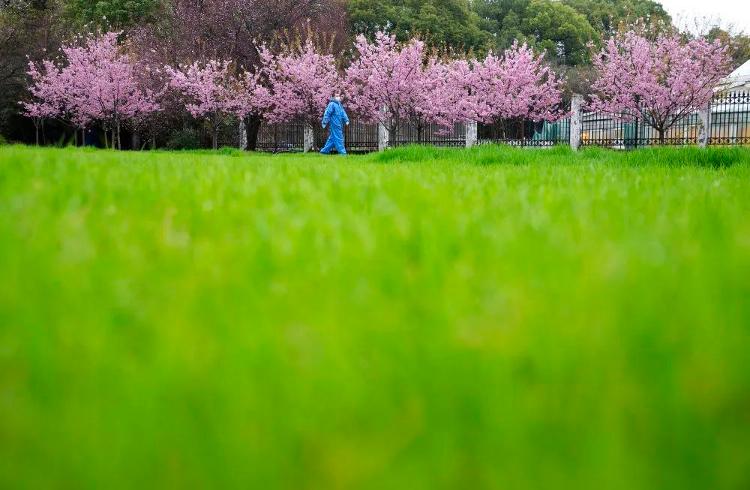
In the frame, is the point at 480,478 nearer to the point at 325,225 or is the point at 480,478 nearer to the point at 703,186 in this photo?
the point at 325,225

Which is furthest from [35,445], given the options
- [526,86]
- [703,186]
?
[526,86]

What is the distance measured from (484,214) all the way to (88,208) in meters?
1.67

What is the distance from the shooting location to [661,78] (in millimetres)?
26328

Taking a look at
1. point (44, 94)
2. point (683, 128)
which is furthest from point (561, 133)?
point (44, 94)

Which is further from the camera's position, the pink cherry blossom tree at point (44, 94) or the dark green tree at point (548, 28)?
the dark green tree at point (548, 28)

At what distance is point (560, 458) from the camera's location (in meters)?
0.73

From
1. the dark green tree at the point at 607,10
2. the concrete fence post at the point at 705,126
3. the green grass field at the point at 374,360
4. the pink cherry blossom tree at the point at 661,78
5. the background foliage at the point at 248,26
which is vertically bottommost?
the green grass field at the point at 374,360

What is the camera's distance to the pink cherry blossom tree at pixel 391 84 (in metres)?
27.2

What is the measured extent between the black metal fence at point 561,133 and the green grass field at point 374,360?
2594 centimetres

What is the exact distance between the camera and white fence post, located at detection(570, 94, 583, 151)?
1080 inches

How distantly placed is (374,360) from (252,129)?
32941 mm

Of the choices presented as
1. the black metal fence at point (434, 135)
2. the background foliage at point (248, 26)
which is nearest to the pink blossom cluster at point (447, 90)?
the black metal fence at point (434, 135)

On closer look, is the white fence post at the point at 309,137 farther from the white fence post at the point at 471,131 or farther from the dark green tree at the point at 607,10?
the dark green tree at the point at 607,10

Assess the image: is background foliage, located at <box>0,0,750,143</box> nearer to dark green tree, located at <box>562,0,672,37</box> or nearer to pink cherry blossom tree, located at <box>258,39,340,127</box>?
pink cherry blossom tree, located at <box>258,39,340,127</box>
